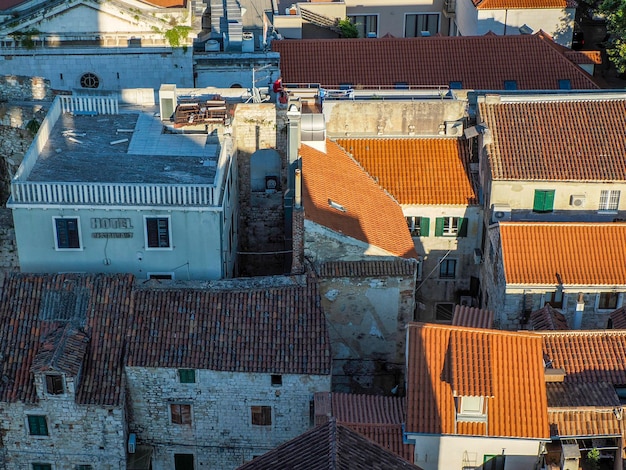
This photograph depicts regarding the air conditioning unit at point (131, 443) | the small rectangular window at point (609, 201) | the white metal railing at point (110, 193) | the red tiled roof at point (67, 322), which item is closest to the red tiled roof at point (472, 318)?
the white metal railing at point (110, 193)

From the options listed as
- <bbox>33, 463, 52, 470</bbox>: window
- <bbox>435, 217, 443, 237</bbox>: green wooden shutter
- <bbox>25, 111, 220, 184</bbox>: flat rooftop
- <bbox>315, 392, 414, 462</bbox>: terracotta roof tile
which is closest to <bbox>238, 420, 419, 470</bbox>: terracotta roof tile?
<bbox>315, 392, 414, 462</bbox>: terracotta roof tile

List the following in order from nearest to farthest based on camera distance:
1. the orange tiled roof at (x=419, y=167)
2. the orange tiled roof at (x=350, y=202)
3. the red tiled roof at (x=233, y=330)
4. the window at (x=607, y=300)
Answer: the red tiled roof at (x=233, y=330)
the orange tiled roof at (x=350, y=202)
the window at (x=607, y=300)
the orange tiled roof at (x=419, y=167)

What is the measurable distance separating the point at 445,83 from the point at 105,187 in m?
28.4

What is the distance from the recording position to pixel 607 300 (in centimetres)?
4756

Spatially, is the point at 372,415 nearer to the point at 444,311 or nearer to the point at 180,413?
the point at 180,413

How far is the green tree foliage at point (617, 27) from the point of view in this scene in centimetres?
7331

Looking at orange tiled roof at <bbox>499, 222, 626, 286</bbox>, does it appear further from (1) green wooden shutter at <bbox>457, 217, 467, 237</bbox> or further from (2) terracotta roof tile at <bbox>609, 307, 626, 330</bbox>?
(1) green wooden shutter at <bbox>457, 217, 467, 237</bbox>

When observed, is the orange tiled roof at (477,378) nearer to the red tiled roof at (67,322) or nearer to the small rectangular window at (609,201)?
the red tiled roof at (67,322)

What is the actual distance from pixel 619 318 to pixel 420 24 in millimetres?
49073

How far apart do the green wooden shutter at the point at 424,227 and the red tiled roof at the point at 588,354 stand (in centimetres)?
1265

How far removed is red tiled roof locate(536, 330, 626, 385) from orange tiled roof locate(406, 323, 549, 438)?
7.42 ft

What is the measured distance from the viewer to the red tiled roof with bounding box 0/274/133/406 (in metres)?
40.2

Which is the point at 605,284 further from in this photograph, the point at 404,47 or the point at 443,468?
the point at 404,47

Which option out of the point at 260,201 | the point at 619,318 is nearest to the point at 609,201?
the point at 619,318
